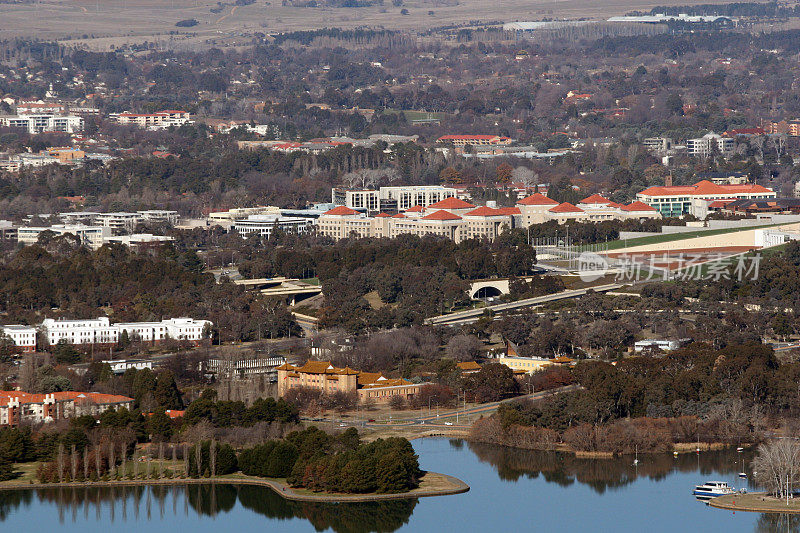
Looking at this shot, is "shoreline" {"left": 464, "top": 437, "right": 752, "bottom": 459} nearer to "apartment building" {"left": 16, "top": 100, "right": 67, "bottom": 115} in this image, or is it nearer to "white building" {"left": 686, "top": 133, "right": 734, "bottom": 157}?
"white building" {"left": 686, "top": 133, "right": 734, "bottom": 157}

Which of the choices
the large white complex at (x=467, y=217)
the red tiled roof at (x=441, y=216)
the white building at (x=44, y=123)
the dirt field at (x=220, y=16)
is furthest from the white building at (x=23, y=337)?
the dirt field at (x=220, y=16)

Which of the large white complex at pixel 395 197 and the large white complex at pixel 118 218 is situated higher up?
the large white complex at pixel 395 197

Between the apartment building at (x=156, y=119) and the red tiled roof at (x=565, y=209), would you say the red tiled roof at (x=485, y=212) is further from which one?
the apartment building at (x=156, y=119)

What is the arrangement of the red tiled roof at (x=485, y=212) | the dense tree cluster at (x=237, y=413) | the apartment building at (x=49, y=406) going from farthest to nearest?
the red tiled roof at (x=485, y=212) < the apartment building at (x=49, y=406) < the dense tree cluster at (x=237, y=413)

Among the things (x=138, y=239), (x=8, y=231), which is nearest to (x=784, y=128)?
(x=138, y=239)

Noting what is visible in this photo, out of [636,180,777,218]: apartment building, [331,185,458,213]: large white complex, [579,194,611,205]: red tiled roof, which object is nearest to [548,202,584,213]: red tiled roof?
[579,194,611,205]: red tiled roof

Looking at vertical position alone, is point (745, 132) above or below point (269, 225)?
above

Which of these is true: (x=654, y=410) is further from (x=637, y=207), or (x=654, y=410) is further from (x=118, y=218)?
(x=118, y=218)
